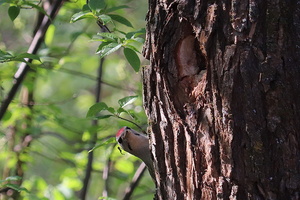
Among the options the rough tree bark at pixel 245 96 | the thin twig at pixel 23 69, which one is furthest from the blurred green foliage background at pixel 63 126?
the rough tree bark at pixel 245 96

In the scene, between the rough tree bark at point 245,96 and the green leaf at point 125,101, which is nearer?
the rough tree bark at point 245,96

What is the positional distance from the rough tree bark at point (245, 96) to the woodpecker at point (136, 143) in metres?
0.31

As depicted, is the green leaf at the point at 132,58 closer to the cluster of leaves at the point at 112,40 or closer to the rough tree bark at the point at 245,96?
the cluster of leaves at the point at 112,40

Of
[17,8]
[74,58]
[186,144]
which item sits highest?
[74,58]

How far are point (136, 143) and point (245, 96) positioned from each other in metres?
0.51

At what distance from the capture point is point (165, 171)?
4.56 ft

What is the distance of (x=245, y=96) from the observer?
1.21 metres

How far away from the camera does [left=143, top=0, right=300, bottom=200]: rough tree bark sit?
3.94 feet

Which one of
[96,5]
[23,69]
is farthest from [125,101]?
[23,69]

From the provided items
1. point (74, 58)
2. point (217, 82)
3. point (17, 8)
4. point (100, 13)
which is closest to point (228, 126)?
point (217, 82)

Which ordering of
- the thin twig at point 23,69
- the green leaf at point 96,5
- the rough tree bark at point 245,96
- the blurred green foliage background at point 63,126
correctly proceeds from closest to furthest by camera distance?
the rough tree bark at point 245,96 < the green leaf at point 96,5 < the thin twig at point 23,69 < the blurred green foliage background at point 63,126

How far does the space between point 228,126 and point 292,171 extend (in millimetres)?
201

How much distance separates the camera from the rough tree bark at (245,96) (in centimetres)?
120

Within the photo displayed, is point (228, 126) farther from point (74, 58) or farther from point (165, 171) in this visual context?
point (74, 58)
